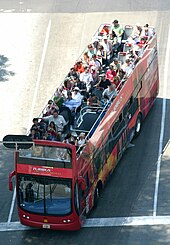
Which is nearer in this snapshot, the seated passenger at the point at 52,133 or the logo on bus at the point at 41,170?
the logo on bus at the point at 41,170

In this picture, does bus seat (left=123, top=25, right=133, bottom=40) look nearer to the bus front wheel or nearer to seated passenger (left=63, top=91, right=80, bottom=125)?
seated passenger (left=63, top=91, right=80, bottom=125)

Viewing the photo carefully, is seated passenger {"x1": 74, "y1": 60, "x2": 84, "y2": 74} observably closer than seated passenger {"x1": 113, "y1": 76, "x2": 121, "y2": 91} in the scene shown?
No

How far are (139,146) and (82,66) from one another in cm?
369

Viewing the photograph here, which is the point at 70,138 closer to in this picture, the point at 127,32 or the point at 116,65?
the point at 116,65

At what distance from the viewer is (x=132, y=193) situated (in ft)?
104

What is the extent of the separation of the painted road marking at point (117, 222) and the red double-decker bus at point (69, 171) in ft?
1.44

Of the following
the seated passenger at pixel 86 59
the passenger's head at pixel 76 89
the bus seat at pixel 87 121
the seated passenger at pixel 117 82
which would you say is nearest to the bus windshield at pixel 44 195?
the bus seat at pixel 87 121

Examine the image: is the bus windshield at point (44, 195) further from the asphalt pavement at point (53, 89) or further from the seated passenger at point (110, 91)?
the seated passenger at point (110, 91)

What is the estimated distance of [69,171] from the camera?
28.5 m

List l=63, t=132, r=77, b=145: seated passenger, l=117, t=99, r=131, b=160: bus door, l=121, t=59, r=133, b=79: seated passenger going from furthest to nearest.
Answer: l=121, t=59, r=133, b=79: seated passenger
l=117, t=99, r=131, b=160: bus door
l=63, t=132, r=77, b=145: seated passenger

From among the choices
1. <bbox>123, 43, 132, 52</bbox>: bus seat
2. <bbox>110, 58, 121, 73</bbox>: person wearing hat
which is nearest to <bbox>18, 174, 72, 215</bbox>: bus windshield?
<bbox>110, 58, 121, 73</bbox>: person wearing hat

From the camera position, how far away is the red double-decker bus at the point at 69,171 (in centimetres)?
2842

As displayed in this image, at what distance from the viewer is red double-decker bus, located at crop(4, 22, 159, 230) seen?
28422 mm

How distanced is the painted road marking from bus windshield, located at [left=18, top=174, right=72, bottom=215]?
3.90 feet
